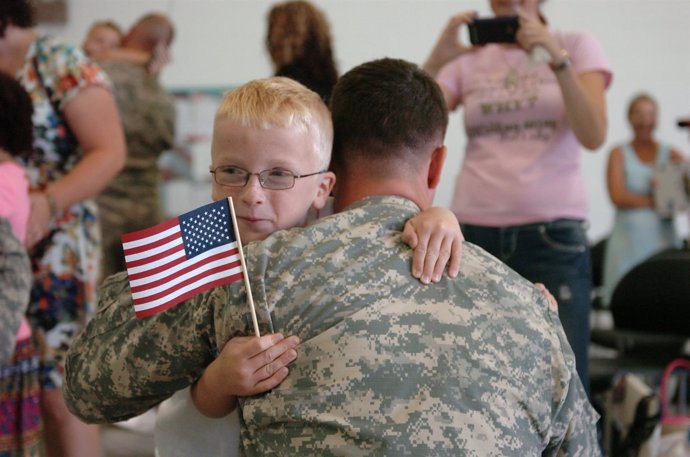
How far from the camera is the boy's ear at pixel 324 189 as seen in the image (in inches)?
56.4

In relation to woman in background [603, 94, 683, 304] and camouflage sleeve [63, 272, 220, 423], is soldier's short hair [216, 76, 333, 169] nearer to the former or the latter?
camouflage sleeve [63, 272, 220, 423]

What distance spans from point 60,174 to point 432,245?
1.51 m

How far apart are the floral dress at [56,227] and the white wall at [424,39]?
363 cm

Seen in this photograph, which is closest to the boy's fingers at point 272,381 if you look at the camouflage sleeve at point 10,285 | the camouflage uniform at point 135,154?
the camouflage sleeve at point 10,285

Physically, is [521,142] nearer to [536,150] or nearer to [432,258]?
[536,150]

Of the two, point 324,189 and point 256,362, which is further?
point 324,189

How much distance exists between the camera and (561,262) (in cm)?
235

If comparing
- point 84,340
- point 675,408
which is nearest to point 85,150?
point 84,340

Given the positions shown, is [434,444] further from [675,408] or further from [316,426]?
[675,408]

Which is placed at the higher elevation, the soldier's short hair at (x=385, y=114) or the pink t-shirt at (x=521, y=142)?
the soldier's short hair at (x=385, y=114)

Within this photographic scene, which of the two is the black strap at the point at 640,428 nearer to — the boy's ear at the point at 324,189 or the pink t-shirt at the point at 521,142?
the pink t-shirt at the point at 521,142

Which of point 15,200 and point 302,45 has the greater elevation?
point 302,45

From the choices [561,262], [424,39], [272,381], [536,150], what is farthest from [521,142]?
[424,39]

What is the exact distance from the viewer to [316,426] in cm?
114
